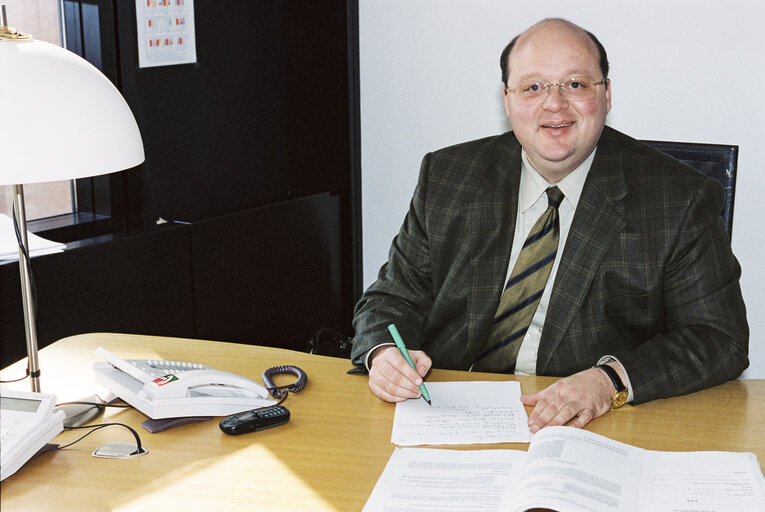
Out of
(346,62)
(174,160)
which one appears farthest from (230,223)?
(346,62)

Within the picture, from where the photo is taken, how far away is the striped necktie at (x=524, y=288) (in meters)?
1.79

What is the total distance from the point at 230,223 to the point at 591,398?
170cm

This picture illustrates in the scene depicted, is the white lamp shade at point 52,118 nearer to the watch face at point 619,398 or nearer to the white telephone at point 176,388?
the white telephone at point 176,388

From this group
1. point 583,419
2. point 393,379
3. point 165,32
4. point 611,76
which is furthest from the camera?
point 611,76

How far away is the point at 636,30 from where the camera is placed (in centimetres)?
295

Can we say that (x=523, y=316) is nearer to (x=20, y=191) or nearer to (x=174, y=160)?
(x=20, y=191)

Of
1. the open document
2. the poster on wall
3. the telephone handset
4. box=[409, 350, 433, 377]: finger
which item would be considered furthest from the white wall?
the telephone handset

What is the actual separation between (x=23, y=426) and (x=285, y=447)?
0.41 metres

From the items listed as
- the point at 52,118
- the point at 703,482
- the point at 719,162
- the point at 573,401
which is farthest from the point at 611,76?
the point at 52,118

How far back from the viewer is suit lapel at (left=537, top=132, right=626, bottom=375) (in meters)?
1.72

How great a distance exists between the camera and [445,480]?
1.23 m

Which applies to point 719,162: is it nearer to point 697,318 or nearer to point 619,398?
point 697,318

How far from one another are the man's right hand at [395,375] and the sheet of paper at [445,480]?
0.19 m

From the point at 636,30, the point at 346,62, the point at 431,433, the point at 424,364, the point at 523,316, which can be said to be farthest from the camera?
the point at 346,62
